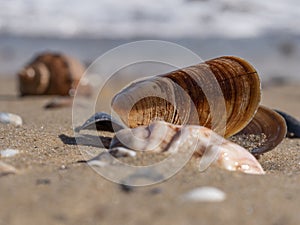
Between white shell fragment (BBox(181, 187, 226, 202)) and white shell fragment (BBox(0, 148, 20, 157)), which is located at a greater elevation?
white shell fragment (BBox(181, 187, 226, 202))

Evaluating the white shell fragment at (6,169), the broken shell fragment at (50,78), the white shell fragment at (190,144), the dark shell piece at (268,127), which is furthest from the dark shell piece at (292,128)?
the broken shell fragment at (50,78)

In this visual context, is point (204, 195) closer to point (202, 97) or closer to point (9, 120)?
point (202, 97)

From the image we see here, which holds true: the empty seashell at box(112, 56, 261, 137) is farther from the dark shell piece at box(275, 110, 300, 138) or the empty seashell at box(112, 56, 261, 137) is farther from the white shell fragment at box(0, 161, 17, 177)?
the dark shell piece at box(275, 110, 300, 138)

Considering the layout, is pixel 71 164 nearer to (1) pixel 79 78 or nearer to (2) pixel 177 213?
(2) pixel 177 213

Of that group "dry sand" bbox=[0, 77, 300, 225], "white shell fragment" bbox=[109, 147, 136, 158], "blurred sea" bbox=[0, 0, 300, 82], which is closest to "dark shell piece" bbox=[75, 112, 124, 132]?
"dry sand" bbox=[0, 77, 300, 225]

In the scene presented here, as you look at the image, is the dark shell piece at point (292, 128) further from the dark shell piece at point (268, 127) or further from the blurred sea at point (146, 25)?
the blurred sea at point (146, 25)

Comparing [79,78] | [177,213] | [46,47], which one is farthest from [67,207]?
[46,47]

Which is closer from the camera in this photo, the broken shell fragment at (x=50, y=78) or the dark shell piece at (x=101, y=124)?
the dark shell piece at (x=101, y=124)
